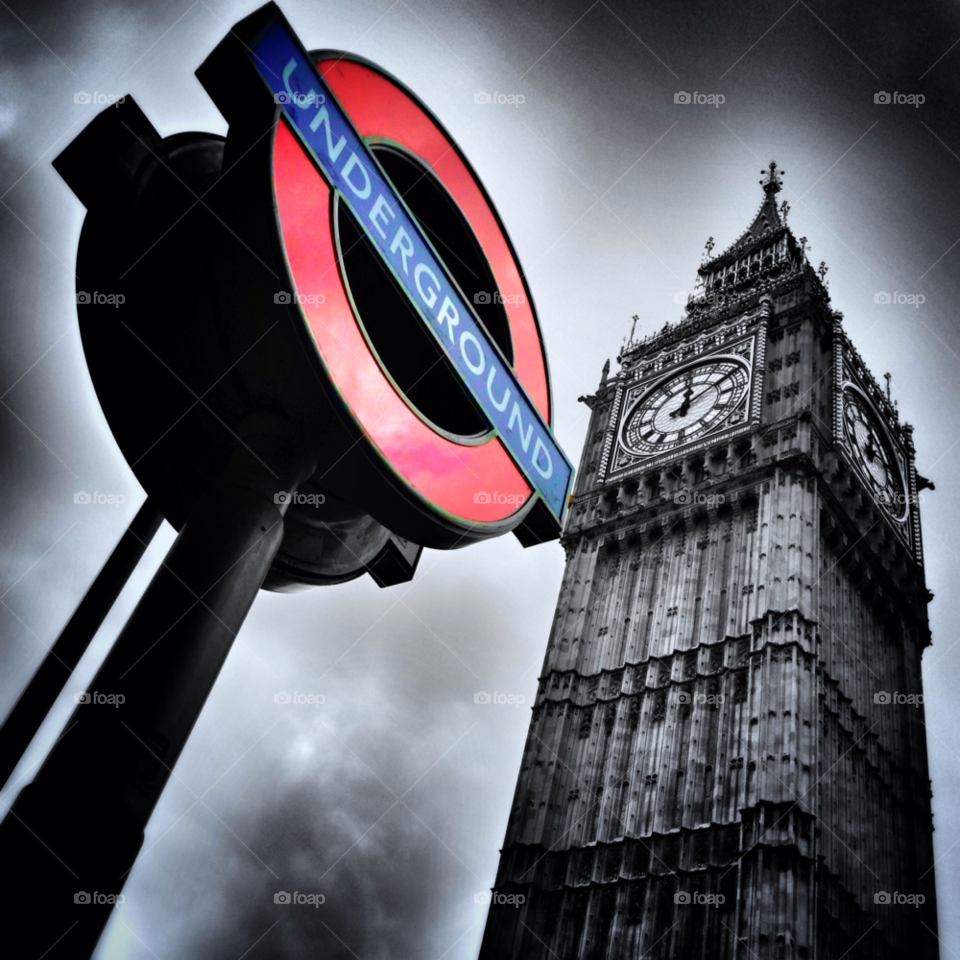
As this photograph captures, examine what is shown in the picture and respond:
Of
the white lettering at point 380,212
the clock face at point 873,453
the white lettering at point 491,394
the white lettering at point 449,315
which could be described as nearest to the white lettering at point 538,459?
the white lettering at point 491,394

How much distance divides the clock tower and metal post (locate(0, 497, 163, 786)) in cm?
2600

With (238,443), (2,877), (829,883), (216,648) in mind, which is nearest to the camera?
(2,877)

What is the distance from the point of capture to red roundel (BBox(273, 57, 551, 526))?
513 cm

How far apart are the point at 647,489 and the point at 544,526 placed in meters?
38.3

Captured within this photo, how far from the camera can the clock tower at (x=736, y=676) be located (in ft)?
98.2

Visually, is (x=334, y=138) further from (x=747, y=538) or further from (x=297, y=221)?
(x=747, y=538)

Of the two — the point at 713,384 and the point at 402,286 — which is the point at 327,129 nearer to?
the point at 402,286

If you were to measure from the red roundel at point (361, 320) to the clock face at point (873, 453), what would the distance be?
41309mm

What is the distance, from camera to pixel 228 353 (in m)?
5.42

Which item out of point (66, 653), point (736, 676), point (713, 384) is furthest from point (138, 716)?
point (713, 384)

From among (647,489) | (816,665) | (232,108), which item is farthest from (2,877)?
(647,489)

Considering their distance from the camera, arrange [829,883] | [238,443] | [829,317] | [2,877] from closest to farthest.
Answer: [2,877] → [238,443] → [829,883] → [829,317]

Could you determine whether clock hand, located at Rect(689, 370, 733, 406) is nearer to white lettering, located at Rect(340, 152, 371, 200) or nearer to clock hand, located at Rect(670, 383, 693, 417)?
clock hand, located at Rect(670, 383, 693, 417)

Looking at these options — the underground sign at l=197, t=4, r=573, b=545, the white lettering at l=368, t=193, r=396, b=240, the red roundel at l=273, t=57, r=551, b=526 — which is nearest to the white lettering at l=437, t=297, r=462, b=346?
the underground sign at l=197, t=4, r=573, b=545
